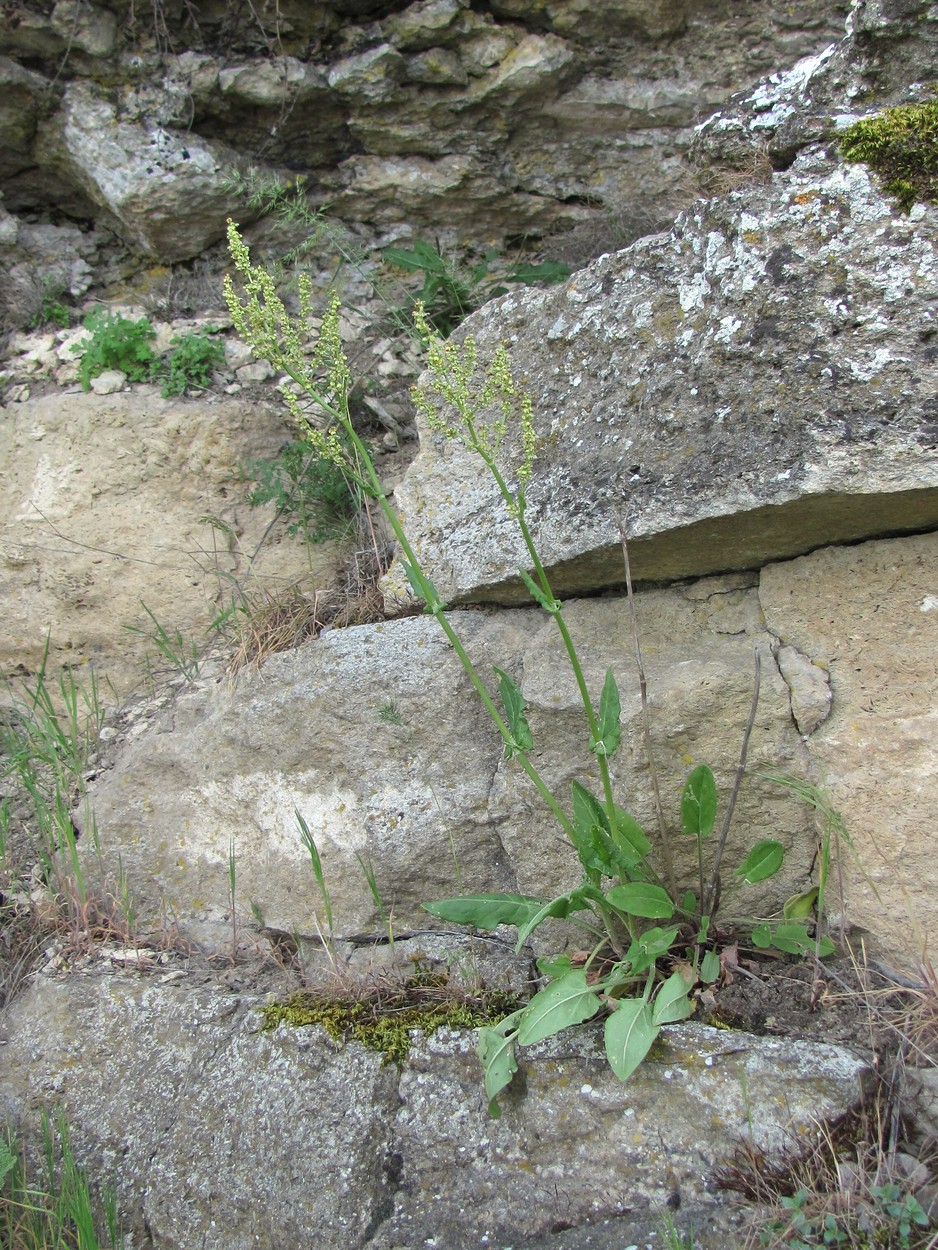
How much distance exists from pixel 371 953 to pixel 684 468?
Result: 1.54 metres

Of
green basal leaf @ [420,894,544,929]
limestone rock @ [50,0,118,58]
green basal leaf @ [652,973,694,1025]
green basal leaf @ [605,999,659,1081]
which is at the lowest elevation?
green basal leaf @ [652,973,694,1025]

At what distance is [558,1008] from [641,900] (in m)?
0.29

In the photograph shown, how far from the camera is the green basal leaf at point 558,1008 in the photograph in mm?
2102

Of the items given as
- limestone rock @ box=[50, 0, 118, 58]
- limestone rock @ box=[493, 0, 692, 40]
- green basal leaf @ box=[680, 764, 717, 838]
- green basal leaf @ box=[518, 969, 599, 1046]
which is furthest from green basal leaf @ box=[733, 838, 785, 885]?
limestone rock @ box=[50, 0, 118, 58]

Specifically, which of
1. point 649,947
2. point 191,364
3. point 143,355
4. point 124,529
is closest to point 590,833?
point 649,947

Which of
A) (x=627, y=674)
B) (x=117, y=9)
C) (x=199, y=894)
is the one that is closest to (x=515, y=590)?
(x=627, y=674)

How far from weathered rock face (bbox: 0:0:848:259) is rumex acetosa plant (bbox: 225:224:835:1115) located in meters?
1.83

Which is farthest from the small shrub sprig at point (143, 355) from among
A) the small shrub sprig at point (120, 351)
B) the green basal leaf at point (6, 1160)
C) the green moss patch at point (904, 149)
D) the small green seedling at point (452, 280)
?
the green basal leaf at point (6, 1160)

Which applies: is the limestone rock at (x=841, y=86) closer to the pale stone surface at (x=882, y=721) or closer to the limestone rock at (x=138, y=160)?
the pale stone surface at (x=882, y=721)

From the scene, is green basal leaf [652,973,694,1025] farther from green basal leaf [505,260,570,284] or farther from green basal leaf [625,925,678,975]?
green basal leaf [505,260,570,284]

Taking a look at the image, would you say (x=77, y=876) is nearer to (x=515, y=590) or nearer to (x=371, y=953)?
(x=371, y=953)

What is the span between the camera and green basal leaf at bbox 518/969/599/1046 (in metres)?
2.10

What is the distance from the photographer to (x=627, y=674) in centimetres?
251

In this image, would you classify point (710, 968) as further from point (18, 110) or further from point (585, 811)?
point (18, 110)
